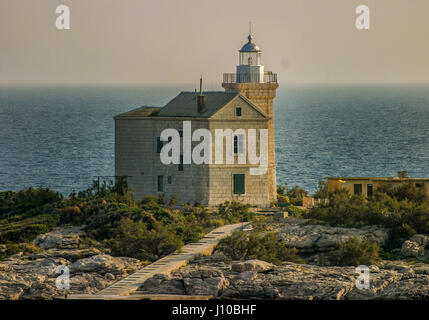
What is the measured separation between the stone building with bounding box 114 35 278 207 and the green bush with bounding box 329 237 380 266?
10026 mm

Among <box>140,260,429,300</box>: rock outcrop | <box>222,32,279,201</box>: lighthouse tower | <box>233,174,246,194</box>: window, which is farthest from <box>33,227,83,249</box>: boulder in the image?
<box>222,32,279,201</box>: lighthouse tower

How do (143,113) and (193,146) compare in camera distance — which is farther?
(143,113)

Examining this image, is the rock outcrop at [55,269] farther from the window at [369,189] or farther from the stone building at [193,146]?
the window at [369,189]

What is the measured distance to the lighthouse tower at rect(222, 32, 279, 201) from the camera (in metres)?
48.0

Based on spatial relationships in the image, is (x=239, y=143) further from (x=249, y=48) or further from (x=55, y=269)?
(x=55, y=269)

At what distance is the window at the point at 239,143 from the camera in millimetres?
45156

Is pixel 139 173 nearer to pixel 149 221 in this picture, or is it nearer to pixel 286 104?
pixel 149 221

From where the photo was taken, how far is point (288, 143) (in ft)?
318

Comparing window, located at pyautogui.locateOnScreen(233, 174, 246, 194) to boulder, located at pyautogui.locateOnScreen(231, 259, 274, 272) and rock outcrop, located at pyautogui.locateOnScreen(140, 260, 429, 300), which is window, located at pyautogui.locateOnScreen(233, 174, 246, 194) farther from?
rock outcrop, located at pyautogui.locateOnScreen(140, 260, 429, 300)

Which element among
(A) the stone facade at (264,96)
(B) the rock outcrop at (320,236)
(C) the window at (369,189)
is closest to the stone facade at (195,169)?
(A) the stone facade at (264,96)

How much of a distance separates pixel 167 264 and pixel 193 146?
1187 cm

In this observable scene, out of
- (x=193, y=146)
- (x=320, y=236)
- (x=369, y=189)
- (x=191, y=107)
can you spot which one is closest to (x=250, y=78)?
(x=191, y=107)

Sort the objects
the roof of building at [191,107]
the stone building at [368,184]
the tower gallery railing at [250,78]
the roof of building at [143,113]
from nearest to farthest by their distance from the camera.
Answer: the roof of building at [191,107]
the roof of building at [143,113]
the stone building at [368,184]
the tower gallery railing at [250,78]

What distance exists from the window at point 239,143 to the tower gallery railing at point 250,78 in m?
4.33
